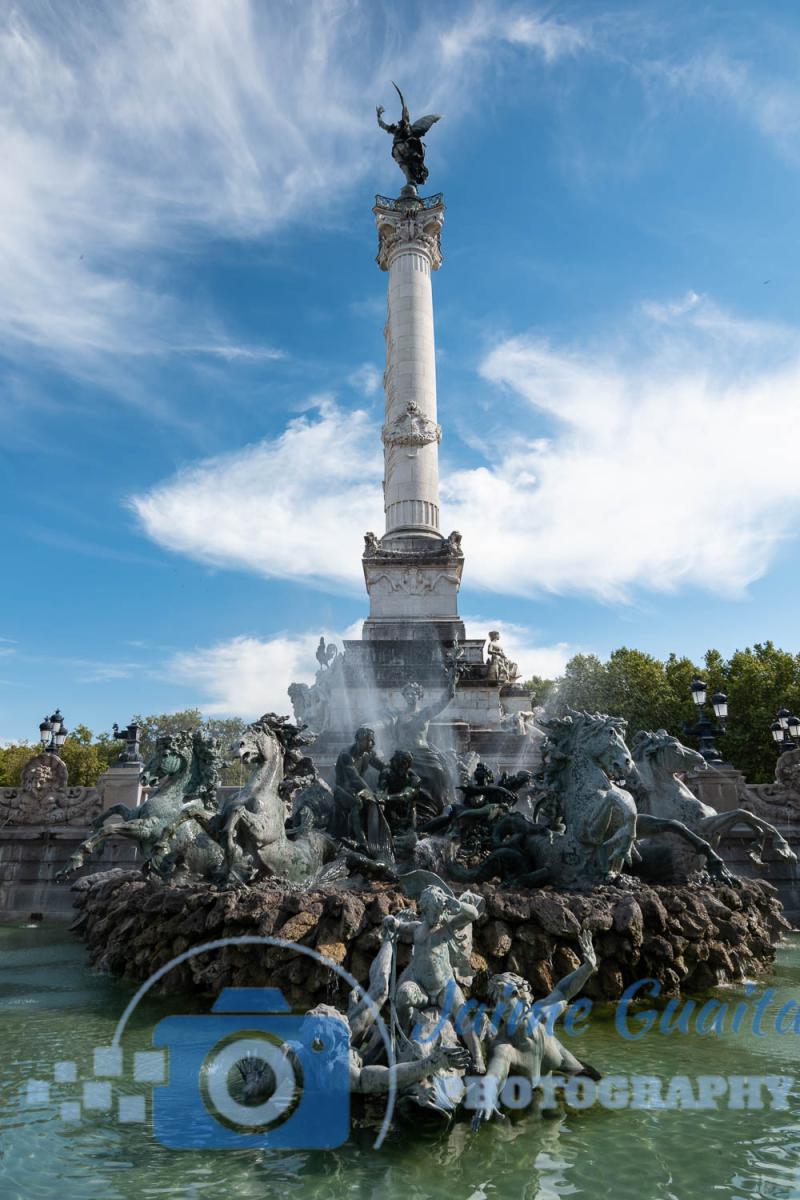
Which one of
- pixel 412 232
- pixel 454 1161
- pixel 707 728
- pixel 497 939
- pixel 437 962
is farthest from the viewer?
pixel 412 232

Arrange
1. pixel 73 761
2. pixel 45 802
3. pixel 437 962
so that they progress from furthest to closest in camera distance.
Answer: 1. pixel 73 761
2. pixel 45 802
3. pixel 437 962

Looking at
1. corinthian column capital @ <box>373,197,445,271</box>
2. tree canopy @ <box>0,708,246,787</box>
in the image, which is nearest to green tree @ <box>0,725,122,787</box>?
tree canopy @ <box>0,708,246,787</box>

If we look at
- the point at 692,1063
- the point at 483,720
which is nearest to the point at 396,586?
the point at 483,720

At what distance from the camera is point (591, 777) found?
8711 mm

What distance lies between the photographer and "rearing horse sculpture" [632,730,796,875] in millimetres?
10047

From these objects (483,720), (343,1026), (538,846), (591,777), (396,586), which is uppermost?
(396,586)

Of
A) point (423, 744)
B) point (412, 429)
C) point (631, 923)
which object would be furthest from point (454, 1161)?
point (412, 429)

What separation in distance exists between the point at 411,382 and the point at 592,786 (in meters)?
19.6

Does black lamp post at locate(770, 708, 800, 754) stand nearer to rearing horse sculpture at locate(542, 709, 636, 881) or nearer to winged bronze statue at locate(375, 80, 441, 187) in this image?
rearing horse sculpture at locate(542, 709, 636, 881)

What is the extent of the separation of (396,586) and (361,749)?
42.7 ft

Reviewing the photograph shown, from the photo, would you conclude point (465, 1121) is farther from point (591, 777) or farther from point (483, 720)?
point (483, 720)

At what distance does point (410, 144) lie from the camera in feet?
105

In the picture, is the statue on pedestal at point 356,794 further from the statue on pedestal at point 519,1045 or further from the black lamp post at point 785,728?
the black lamp post at point 785,728

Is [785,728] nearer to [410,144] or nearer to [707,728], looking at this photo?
[707,728]
